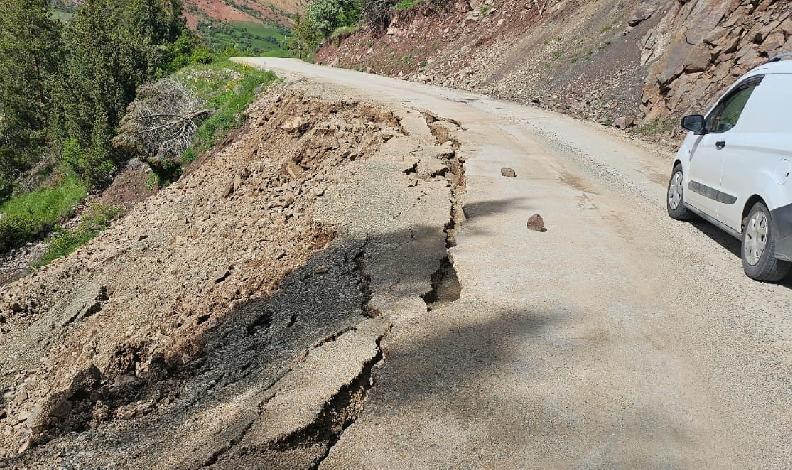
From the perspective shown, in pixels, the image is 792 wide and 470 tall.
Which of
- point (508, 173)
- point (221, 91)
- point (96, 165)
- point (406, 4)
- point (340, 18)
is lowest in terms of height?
→ point (96, 165)

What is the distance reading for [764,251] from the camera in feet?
17.4

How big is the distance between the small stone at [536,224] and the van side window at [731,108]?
2.08 metres

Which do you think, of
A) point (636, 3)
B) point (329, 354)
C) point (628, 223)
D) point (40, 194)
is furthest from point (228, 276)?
point (40, 194)

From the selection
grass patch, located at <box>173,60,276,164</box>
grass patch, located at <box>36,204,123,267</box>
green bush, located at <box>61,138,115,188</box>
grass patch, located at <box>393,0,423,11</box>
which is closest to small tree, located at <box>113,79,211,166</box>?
grass patch, located at <box>173,60,276,164</box>

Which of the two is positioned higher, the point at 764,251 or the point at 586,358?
the point at 764,251

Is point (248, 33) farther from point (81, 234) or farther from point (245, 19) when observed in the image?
point (81, 234)

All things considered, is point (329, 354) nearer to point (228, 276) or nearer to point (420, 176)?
point (228, 276)

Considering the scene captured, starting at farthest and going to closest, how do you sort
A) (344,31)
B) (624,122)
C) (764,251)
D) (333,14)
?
Result: (333,14)
(344,31)
(624,122)
(764,251)

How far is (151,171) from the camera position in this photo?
60.0 ft

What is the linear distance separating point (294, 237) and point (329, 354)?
370 centimetres

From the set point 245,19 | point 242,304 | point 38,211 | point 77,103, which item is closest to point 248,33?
point 245,19

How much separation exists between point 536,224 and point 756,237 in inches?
83.9

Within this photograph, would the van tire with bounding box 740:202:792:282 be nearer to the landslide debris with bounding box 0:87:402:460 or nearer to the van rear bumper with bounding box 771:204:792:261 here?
the van rear bumper with bounding box 771:204:792:261

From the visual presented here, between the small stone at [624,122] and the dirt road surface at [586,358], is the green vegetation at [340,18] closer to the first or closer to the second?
the small stone at [624,122]
